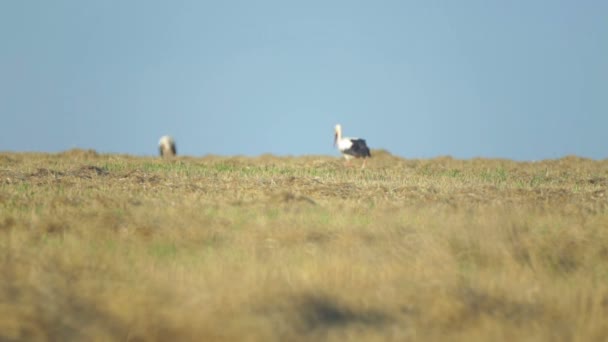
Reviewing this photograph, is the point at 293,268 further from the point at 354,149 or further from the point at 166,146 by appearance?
the point at 166,146

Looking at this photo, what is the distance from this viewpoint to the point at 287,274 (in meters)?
6.78

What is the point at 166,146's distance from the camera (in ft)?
148

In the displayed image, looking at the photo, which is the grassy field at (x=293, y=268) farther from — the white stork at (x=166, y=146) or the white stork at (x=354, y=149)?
the white stork at (x=166, y=146)

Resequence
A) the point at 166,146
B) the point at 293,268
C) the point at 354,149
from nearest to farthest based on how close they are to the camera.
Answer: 1. the point at 293,268
2. the point at 354,149
3. the point at 166,146

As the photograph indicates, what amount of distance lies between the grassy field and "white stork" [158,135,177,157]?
30536 millimetres

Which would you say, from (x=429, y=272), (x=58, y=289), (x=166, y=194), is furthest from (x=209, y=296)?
(x=166, y=194)

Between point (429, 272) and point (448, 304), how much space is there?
4.27ft

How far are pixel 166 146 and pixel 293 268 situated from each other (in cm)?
3888

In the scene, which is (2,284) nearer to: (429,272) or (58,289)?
(58,289)

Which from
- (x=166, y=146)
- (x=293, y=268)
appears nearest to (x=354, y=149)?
(x=166, y=146)

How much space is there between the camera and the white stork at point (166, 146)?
45062mm

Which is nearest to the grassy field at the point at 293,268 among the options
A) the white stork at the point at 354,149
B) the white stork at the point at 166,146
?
the white stork at the point at 354,149

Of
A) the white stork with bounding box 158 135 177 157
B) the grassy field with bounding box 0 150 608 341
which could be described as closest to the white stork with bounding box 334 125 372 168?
the grassy field with bounding box 0 150 608 341

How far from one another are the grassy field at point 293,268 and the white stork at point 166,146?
30536mm
